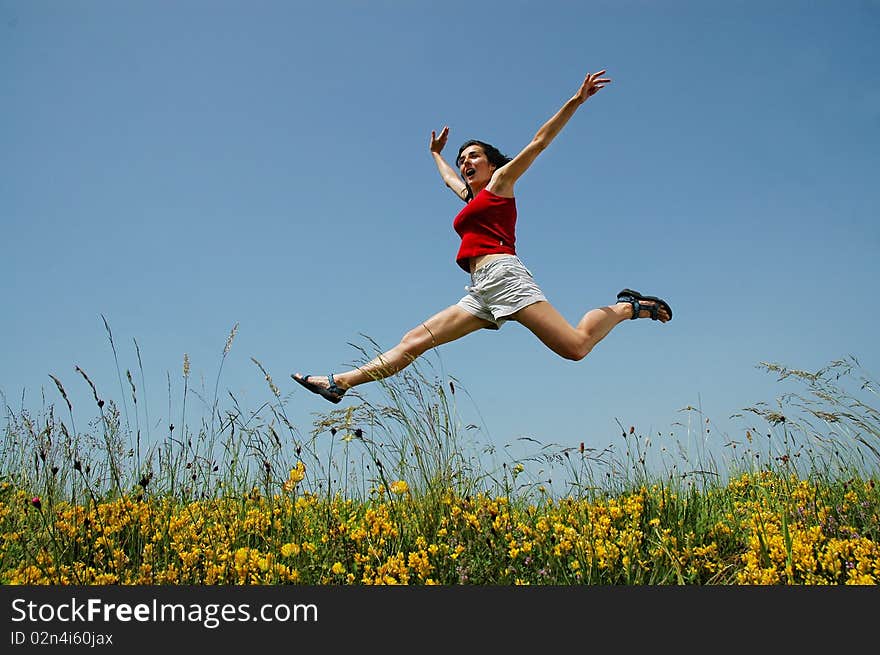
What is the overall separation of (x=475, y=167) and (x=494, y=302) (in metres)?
1.44

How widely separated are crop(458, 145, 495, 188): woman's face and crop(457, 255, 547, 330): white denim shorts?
1.00 meters

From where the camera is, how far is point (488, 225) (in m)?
5.55

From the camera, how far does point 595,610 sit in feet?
8.18

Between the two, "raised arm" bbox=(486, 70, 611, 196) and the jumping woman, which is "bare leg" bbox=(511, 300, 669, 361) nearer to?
the jumping woman

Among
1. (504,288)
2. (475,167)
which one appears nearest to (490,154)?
(475,167)

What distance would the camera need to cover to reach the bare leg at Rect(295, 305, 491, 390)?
18.0 ft

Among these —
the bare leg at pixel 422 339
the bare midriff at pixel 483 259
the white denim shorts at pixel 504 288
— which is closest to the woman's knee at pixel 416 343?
the bare leg at pixel 422 339

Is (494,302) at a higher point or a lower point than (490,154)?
lower

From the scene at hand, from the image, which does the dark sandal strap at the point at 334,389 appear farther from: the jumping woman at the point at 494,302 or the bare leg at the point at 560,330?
the bare leg at the point at 560,330

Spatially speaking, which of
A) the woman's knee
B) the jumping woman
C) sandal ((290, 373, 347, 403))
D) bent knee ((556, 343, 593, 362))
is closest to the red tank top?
the jumping woman

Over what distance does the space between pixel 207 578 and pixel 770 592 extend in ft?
7.86

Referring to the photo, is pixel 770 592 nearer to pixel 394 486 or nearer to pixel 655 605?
pixel 655 605

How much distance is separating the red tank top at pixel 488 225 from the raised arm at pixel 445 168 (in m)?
0.96

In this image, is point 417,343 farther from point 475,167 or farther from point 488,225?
point 475,167
